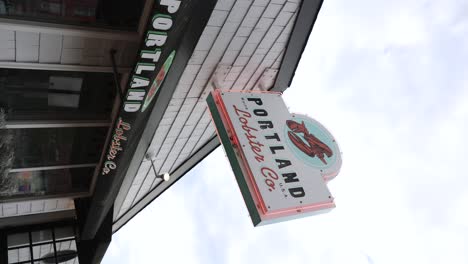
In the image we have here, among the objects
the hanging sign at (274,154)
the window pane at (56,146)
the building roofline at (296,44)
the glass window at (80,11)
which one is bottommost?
the hanging sign at (274,154)

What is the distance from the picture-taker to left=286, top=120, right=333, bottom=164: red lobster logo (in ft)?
25.8

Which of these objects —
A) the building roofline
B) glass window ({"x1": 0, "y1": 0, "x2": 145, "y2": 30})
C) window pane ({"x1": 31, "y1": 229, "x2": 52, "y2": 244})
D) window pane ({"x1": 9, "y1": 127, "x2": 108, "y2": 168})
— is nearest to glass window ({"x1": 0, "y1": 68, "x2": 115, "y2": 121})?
window pane ({"x1": 9, "y1": 127, "x2": 108, "y2": 168})

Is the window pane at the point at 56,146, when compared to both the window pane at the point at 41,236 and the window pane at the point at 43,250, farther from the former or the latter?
the window pane at the point at 43,250

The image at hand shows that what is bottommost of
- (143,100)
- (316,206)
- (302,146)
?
(316,206)

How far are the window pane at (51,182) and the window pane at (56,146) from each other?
1.75ft

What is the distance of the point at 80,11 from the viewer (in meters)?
6.41

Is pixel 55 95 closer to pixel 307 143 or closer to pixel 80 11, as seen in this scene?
pixel 80 11

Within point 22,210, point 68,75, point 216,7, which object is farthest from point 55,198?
point 216,7

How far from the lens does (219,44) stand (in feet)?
25.8

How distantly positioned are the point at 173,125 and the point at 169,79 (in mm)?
2876

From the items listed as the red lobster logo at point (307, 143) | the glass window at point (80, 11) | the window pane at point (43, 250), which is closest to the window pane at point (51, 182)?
the window pane at point (43, 250)

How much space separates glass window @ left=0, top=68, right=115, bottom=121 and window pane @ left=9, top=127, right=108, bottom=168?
21.9 inches

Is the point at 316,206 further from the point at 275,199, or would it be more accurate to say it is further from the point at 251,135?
the point at 251,135

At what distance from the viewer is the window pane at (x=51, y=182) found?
10500 mm
